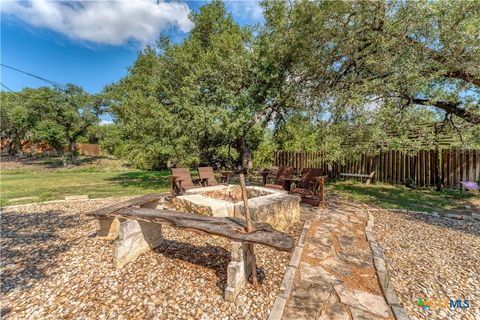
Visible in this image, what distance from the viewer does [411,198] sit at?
7441 millimetres

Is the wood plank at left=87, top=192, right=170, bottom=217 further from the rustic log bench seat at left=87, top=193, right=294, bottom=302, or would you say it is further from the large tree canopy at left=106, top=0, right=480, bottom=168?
the large tree canopy at left=106, top=0, right=480, bottom=168

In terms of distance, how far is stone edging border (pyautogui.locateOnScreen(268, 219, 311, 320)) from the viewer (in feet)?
7.19

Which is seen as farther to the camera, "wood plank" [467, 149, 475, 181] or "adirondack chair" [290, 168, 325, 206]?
"wood plank" [467, 149, 475, 181]

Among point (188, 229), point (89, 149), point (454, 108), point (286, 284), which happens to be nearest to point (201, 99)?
point (188, 229)

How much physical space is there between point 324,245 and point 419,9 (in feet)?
21.1

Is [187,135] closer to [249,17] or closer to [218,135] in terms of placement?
[218,135]

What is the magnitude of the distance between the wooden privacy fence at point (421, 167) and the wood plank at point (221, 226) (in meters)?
6.53

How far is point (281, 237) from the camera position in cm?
231

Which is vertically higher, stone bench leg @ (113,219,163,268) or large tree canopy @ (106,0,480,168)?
large tree canopy @ (106,0,480,168)

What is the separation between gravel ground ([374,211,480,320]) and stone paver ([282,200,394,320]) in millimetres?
293

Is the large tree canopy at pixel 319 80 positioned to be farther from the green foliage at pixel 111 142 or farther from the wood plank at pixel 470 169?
the green foliage at pixel 111 142

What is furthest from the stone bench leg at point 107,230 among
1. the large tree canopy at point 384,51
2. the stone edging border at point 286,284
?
the large tree canopy at point 384,51

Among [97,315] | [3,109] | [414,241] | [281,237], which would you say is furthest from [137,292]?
[3,109]

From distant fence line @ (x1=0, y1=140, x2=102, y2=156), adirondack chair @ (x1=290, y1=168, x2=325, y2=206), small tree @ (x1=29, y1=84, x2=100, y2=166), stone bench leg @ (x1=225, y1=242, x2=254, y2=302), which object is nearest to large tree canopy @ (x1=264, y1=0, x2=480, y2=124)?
adirondack chair @ (x1=290, y1=168, x2=325, y2=206)
